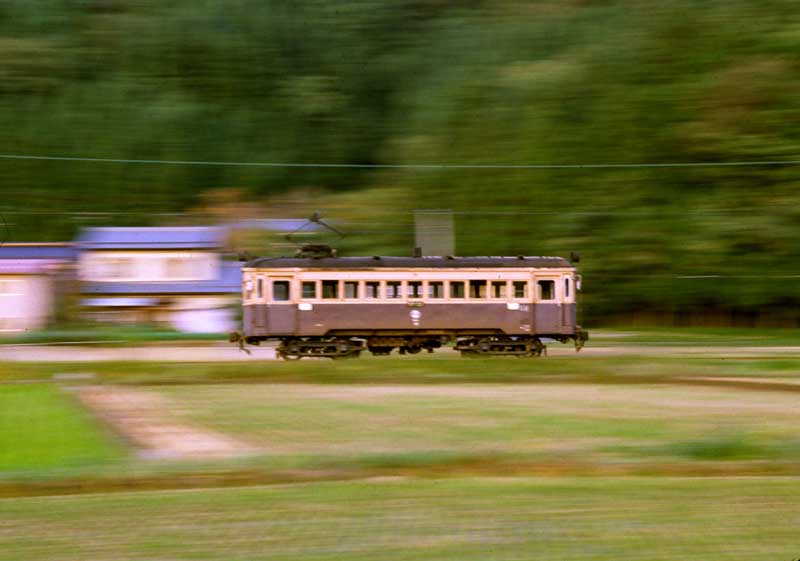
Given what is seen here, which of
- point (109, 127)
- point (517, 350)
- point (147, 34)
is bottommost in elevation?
point (517, 350)

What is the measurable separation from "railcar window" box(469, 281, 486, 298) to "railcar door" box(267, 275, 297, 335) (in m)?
3.71

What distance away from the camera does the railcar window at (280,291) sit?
23844mm

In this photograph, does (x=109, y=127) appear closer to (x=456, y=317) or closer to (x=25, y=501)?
(x=456, y=317)

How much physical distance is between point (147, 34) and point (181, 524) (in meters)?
50.1

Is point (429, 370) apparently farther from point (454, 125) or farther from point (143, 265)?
point (454, 125)

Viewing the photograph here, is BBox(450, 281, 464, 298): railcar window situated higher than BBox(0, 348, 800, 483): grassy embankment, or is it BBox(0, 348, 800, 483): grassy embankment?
BBox(450, 281, 464, 298): railcar window

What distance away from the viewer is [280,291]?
23938mm

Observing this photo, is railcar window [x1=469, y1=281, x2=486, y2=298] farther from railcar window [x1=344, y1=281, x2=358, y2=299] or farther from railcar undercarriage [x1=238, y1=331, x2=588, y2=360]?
railcar window [x1=344, y1=281, x2=358, y2=299]

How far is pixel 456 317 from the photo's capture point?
24.2 m

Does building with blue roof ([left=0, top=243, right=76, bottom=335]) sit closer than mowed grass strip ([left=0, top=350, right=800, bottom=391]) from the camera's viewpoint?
No

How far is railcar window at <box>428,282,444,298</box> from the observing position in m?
24.2

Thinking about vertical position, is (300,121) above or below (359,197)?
above

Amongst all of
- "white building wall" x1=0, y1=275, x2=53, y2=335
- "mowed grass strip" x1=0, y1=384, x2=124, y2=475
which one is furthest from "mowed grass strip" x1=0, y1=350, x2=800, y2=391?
"white building wall" x1=0, y1=275, x2=53, y2=335

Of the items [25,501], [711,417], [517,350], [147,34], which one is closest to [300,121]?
[147,34]
